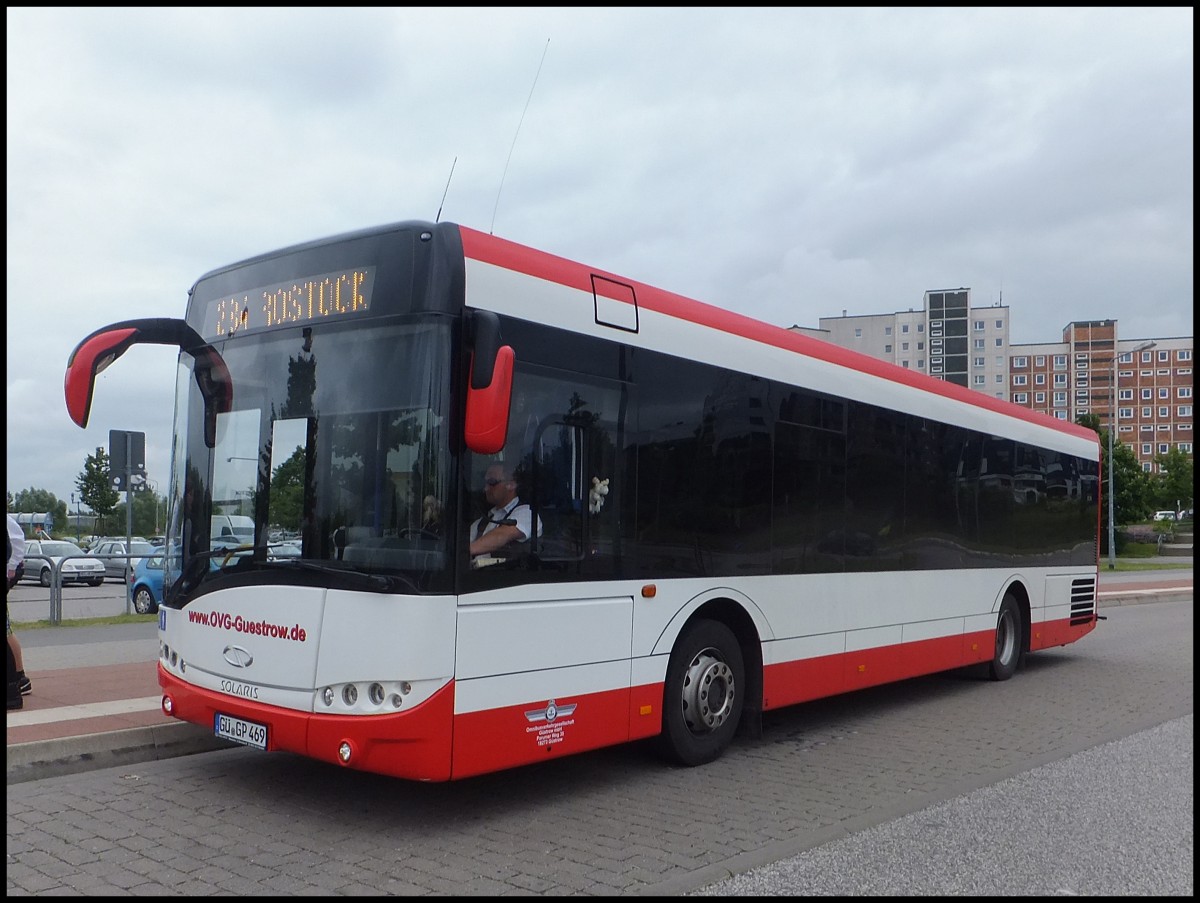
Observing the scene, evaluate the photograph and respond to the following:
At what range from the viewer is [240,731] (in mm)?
5906

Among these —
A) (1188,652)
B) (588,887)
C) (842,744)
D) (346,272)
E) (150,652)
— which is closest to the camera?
(588,887)

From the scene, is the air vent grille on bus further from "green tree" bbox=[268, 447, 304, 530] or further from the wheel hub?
"green tree" bbox=[268, 447, 304, 530]

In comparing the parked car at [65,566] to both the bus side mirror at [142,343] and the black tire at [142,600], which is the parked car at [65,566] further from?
the bus side mirror at [142,343]

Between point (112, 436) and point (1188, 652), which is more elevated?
point (112, 436)

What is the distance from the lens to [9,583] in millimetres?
8422

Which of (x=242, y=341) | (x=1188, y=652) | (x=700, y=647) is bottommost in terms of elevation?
(x=1188, y=652)

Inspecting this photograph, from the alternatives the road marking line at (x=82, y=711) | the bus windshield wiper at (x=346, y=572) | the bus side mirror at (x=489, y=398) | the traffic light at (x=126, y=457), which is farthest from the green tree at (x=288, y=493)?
the traffic light at (x=126, y=457)

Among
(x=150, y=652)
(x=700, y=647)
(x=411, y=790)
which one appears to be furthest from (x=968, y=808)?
(x=150, y=652)

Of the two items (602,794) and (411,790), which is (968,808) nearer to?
(602,794)

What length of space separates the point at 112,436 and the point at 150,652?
5.14m

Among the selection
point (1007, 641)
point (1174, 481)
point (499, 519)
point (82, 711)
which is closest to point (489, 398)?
point (499, 519)

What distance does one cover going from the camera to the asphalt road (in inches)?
Result: 194

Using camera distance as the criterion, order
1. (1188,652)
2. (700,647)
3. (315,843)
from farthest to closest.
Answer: (1188,652), (700,647), (315,843)

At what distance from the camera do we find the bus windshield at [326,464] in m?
5.54
